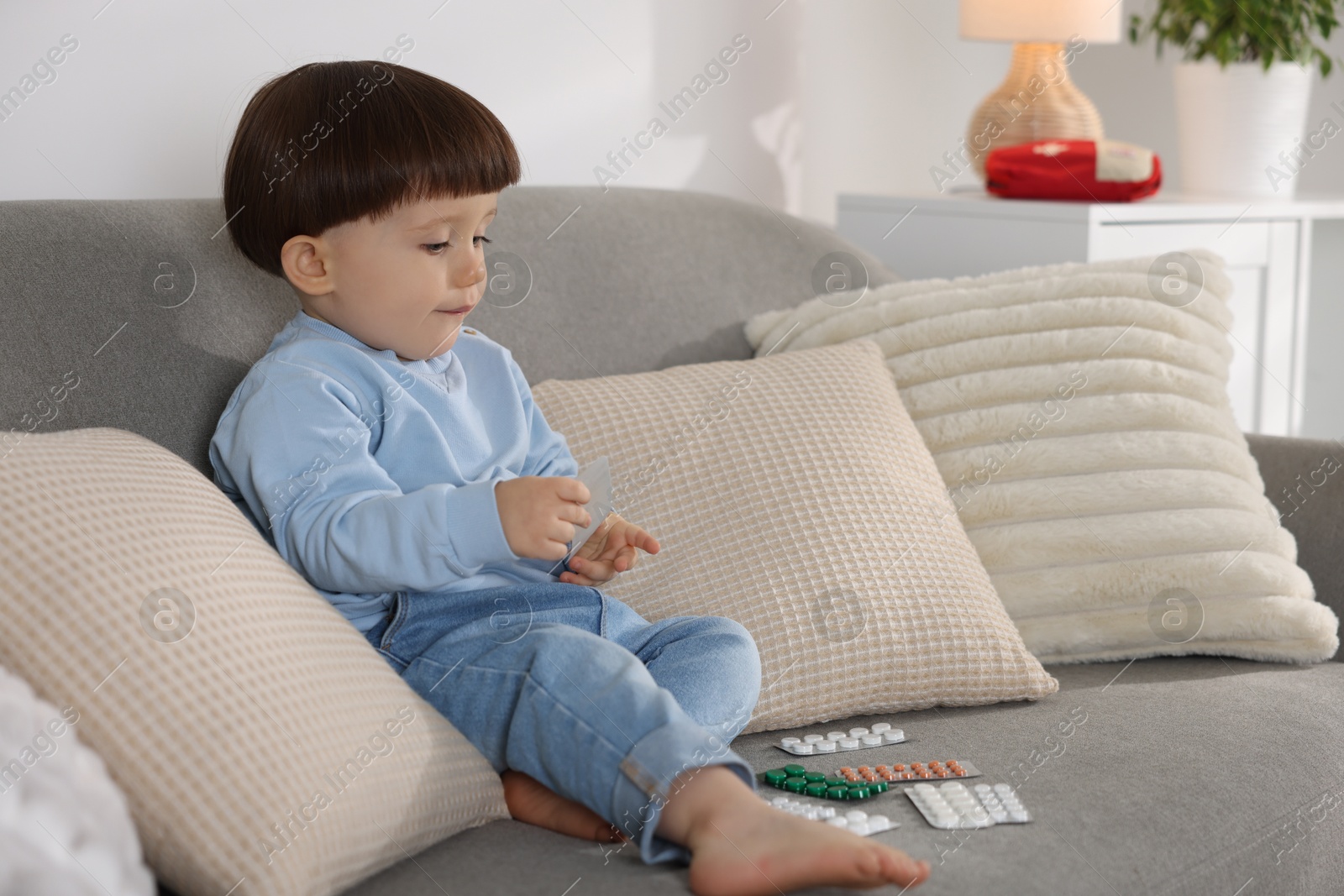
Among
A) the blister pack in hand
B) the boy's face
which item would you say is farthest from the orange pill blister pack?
the boy's face

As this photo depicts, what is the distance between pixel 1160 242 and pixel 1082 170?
0.16m

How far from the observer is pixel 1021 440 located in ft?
4.08

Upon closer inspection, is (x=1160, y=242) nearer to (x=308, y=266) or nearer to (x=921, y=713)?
(x=921, y=713)

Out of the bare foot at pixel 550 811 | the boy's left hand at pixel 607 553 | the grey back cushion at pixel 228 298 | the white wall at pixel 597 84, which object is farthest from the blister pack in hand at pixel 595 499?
the white wall at pixel 597 84

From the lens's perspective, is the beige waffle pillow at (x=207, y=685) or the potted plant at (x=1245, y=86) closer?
the beige waffle pillow at (x=207, y=685)

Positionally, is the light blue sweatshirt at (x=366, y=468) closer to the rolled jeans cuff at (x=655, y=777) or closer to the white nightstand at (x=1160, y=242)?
the rolled jeans cuff at (x=655, y=777)

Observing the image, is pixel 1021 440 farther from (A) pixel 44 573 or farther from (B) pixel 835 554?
(A) pixel 44 573

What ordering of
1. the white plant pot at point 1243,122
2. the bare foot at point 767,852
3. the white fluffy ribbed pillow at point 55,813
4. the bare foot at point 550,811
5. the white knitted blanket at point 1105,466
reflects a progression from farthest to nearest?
1. the white plant pot at point 1243,122
2. the white knitted blanket at point 1105,466
3. the bare foot at point 550,811
4. the bare foot at point 767,852
5. the white fluffy ribbed pillow at point 55,813

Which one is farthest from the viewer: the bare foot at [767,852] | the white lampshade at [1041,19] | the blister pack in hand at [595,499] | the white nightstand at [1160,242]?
the white lampshade at [1041,19]

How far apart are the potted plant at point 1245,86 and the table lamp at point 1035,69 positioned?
0.17 m

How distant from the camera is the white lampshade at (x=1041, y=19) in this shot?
1948 mm

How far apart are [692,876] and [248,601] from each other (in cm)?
32

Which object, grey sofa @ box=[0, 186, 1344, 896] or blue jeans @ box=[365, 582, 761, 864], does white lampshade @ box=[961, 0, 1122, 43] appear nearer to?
grey sofa @ box=[0, 186, 1344, 896]

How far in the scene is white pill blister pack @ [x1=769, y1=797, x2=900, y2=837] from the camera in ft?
2.69
